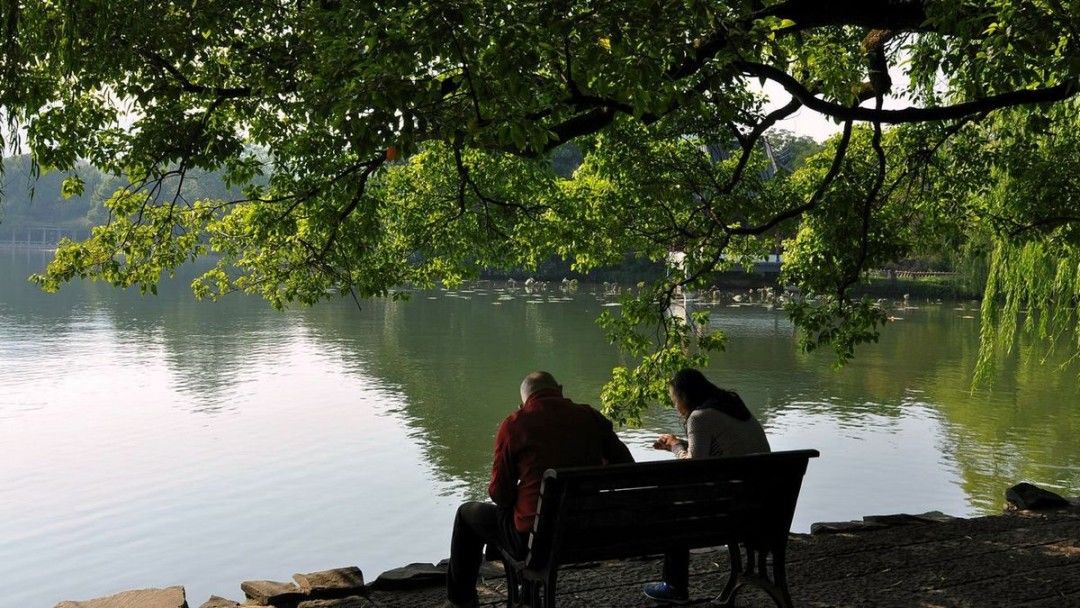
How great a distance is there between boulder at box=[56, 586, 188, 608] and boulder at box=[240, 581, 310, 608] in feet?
1.13

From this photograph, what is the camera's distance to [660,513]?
4.54 metres

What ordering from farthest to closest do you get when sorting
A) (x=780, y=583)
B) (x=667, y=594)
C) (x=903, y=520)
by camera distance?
(x=903, y=520) → (x=667, y=594) → (x=780, y=583)

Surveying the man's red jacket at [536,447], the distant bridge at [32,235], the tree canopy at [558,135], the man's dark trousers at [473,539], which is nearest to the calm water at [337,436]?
the tree canopy at [558,135]

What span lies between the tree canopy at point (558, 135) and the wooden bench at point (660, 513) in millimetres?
1658

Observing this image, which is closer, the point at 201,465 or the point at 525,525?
the point at 525,525

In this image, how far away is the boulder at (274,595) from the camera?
5605 mm

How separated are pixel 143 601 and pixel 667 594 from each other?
2434 millimetres

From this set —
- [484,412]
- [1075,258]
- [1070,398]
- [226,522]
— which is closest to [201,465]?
[226,522]

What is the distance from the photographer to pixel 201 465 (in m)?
15.9

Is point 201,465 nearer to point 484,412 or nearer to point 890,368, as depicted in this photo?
point 484,412

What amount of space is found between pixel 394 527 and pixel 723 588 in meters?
7.90

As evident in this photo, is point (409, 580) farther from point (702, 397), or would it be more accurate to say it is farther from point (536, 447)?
point (702, 397)

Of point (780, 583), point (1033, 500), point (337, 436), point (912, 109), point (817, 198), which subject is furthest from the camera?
point (337, 436)

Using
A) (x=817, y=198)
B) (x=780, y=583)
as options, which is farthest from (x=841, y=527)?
(x=817, y=198)
